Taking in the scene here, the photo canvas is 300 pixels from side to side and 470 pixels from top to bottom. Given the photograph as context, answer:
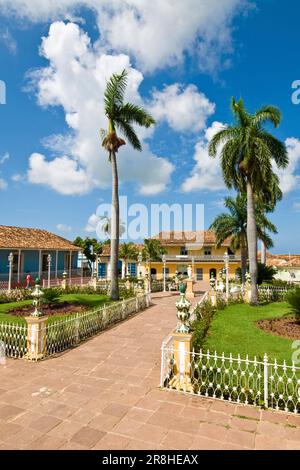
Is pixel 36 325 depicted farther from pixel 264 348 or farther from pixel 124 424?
pixel 264 348

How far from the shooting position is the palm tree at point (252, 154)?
15.6m

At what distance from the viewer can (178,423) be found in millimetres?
4469

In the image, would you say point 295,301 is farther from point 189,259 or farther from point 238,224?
point 189,259

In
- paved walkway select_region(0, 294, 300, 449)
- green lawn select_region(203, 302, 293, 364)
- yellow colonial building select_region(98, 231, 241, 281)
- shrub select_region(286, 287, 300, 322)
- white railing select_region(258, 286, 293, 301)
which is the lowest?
paved walkway select_region(0, 294, 300, 449)

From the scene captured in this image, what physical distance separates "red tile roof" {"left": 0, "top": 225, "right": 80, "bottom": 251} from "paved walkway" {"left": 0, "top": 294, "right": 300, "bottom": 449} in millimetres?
18314

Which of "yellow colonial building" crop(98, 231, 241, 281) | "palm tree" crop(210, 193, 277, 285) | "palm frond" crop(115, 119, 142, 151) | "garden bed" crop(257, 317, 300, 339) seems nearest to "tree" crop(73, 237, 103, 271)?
"yellow colonial building" crop(98, 231, 241, 281)

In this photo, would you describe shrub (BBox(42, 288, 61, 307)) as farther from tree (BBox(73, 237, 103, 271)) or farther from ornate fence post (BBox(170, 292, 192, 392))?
tree (BBox(73, 237, 103, 271))

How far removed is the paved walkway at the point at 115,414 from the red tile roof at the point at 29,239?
18.3 meters

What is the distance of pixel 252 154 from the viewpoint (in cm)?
1567

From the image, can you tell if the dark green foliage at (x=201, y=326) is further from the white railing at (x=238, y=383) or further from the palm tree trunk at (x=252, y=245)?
the palm tree trunk at (x=252, y=245)

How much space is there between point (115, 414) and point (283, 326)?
8181 millimetres

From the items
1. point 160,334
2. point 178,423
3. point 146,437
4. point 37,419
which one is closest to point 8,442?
point 37,419

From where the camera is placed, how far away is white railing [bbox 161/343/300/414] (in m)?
4.95

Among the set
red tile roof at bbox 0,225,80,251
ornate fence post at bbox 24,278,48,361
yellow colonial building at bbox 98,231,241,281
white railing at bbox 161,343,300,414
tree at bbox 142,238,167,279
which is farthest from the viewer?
yellow colonial building at bbox 98,231,241,281
